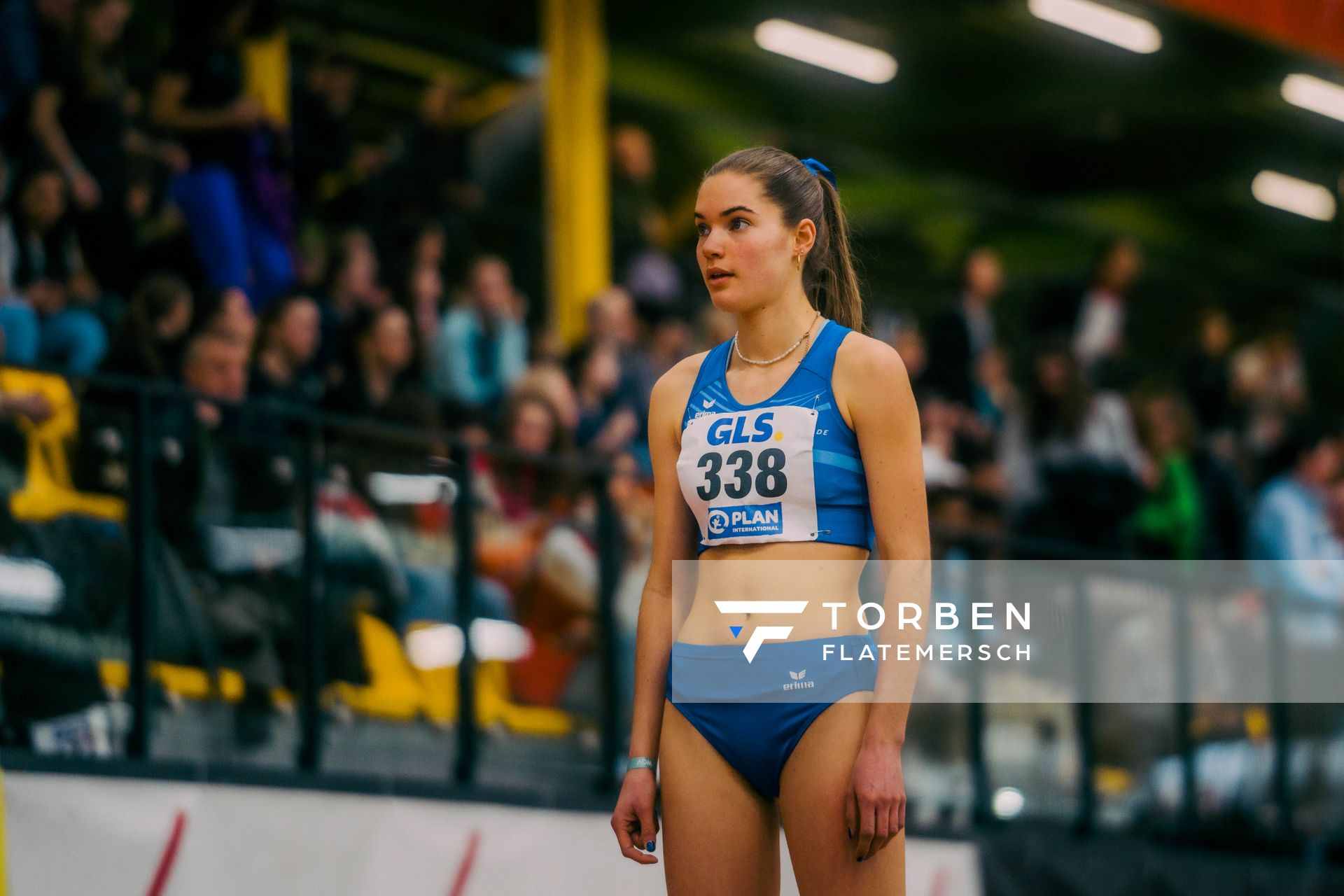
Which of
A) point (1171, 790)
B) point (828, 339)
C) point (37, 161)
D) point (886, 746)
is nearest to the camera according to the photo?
point (886, 746)

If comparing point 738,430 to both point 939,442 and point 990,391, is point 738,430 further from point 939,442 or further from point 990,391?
point 990,391

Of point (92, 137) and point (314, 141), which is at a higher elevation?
point (314, 141)

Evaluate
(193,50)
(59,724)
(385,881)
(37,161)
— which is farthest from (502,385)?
(59,724)

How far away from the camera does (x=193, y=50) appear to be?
8055 millimetres

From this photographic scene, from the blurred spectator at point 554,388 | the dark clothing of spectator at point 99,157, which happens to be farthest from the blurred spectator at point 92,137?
the blurred spectator at point 554,388

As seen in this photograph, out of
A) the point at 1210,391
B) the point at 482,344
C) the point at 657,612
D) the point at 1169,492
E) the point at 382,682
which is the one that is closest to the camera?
the point at 657,612

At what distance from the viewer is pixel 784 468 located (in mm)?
3357

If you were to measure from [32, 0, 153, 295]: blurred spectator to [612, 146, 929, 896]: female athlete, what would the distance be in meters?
4.22

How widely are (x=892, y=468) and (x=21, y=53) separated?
4.97 m

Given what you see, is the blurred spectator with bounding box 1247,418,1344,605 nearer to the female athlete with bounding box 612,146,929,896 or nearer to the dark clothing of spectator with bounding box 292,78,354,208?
the dark clothing of spectator with bounding box 292,78,354,208

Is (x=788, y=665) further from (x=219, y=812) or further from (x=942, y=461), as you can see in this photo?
(x=942, y=461)

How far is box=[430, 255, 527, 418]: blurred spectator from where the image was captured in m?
8.75

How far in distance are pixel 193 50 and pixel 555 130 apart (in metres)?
4.37

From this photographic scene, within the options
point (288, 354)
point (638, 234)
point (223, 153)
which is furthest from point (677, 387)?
point (638, 234)
